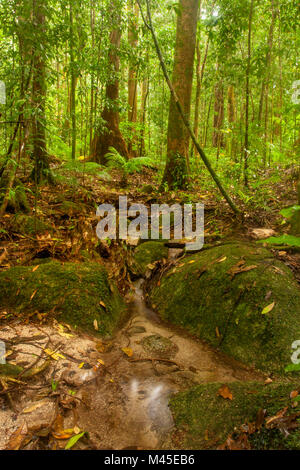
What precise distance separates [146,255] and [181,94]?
3985 millimetres

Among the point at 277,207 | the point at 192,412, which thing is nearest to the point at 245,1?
the point at 277,207

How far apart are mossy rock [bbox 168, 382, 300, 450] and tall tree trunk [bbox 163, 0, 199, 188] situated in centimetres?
490

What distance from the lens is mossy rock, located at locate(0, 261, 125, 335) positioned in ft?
9.28

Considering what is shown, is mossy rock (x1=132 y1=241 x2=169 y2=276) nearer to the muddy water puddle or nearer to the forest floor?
the forest floor

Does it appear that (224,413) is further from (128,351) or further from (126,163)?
(126,163)

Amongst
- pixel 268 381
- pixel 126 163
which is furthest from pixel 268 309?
pixel 126 163

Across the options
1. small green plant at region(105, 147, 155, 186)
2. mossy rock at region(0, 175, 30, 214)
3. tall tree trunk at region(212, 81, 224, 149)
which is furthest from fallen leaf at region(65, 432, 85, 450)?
tall tree trunk at region(212, 81, 224, 149)

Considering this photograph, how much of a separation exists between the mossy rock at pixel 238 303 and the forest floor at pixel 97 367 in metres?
0.14


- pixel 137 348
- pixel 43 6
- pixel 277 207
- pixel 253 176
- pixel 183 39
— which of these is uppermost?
pixel 183 39

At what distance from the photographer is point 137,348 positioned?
2.64m

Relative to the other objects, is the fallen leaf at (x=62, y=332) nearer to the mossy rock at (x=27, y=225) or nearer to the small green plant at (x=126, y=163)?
the mossy rock at (x=27, y=225)

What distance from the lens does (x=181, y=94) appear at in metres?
6.45
